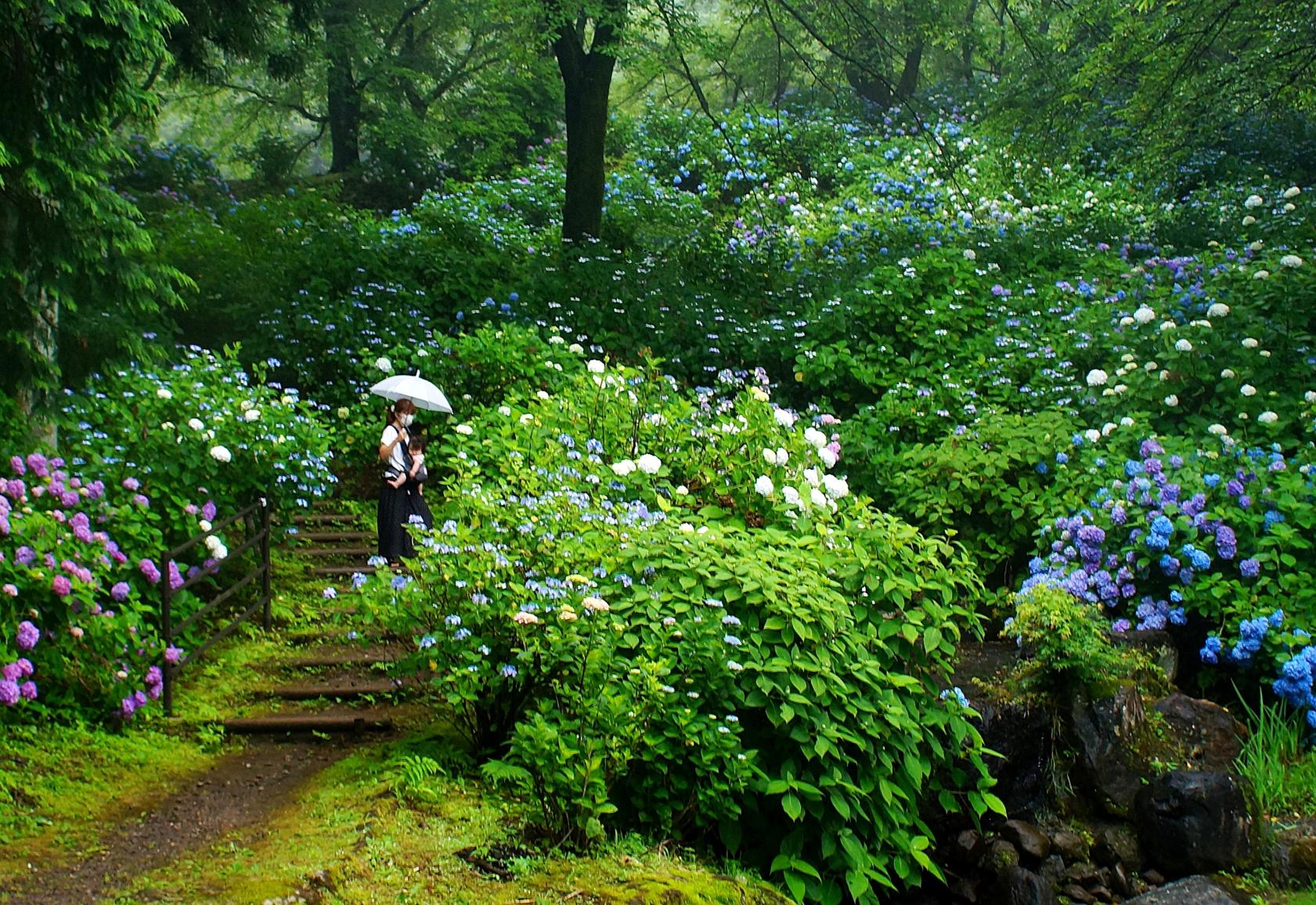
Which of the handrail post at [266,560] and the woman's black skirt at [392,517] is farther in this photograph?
the woman's black skirt at [392,517]

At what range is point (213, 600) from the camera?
6367 millimetres

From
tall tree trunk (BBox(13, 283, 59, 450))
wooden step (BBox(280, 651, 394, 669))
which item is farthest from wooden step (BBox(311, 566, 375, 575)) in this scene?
tall tree trunk (BBox(13, 283, 59, 450))

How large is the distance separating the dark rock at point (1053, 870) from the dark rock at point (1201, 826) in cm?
46

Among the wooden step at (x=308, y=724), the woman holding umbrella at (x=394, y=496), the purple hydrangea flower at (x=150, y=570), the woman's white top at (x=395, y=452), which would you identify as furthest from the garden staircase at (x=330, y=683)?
the woman's white top at (x=395, y=452)

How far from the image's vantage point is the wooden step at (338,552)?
826 centimetres

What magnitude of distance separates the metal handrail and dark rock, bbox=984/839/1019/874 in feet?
13.3

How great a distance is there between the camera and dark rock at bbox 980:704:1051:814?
586cm

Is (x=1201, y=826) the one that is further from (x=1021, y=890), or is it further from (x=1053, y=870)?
(x=1021, y=890)

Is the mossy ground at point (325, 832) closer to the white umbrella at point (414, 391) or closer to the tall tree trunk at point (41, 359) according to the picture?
the tall tree trunk at point (41, 359)

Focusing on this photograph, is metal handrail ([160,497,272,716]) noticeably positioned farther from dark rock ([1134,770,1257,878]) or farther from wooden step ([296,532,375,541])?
dark rock ([1134,770,1257,878])

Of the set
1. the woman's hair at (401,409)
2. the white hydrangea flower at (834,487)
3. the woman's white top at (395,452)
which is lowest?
the white hydrangea flower at (834,487)

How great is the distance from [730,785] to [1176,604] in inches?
154

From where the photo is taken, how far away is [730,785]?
4203 mm

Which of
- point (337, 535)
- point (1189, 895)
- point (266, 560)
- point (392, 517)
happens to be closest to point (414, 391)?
point (392, 517)
